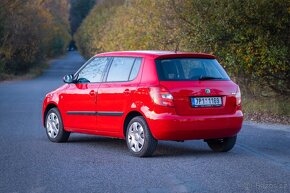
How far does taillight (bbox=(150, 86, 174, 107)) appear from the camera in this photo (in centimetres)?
992

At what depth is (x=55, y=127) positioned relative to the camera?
12.4 m

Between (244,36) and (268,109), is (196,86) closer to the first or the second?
(244,36)

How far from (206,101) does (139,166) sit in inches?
61.4

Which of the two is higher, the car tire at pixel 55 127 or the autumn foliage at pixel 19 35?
the car tire at pixel 55 127

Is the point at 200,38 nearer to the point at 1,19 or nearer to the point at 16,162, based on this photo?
the point at 16,162

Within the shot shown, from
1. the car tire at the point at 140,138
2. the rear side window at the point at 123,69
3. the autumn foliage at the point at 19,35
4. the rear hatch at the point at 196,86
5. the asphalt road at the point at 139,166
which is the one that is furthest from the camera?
the autumn foliage at the point at 19,35

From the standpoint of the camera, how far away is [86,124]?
11.6 metres

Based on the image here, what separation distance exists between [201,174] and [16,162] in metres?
2.87

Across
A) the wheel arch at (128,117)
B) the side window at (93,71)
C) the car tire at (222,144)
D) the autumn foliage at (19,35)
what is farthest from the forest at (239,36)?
the autumn foliage at (19,35)

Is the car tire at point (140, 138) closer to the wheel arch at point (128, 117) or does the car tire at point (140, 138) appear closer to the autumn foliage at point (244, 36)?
the wheel arch at point (128, 117)

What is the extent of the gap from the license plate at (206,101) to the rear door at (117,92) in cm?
96

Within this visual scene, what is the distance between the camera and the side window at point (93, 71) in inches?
452

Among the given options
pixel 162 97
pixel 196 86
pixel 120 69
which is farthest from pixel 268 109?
pixel 162 97

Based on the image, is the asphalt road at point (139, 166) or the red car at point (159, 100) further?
the red car at point (159, 100)
